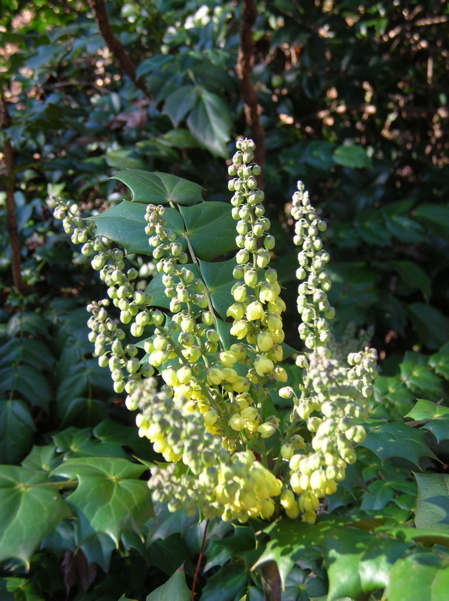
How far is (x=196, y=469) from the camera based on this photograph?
60 centimetres

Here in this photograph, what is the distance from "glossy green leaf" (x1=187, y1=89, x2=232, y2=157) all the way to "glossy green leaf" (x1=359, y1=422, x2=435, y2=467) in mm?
1022

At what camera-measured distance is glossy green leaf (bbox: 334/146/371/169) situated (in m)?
1.97

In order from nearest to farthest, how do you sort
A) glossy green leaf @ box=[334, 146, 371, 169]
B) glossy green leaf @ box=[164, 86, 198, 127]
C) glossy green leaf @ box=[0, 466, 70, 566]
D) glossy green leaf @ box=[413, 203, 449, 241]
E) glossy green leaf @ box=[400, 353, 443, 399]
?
1. glossy green leaf @ box=[0, 466, 70, 566]
2. glossy green leaf @ box=[400, 353, 443, 399]
3. glossy green leaf @ box=[164, 86, 198, 127]
4. glossy green leaf @ box=[334, 146, 371, 169]
5. glossy green leaf @ box=[413, 203, 449, 241]

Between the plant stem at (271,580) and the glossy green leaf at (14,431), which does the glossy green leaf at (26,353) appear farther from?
the plant stem at (271,580)

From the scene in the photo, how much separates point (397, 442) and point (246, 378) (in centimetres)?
32

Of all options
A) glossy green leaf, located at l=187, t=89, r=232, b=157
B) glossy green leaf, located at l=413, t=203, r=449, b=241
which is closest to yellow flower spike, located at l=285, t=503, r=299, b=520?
glossy green leaf, located at l=187, t=89, r=232, b=157

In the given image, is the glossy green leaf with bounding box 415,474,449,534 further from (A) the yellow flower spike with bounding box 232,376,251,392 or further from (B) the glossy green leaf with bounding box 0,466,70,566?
(B) the glossy green leaf with bounding box 0,466,70,566

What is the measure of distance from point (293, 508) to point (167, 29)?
2.10 metres

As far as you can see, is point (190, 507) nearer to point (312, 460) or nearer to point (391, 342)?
point (312, 460)

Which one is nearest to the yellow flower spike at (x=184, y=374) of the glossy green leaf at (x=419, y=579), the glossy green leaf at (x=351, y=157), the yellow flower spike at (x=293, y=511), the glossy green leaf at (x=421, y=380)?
the yellow flower spike at (x=293, y=511)

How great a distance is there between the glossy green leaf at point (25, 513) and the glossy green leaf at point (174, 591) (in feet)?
0.72

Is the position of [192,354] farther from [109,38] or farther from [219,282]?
[109,38]

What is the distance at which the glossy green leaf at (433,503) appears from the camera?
781 millimetres

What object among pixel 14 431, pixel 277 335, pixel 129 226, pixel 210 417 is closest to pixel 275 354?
pixel 277 335
